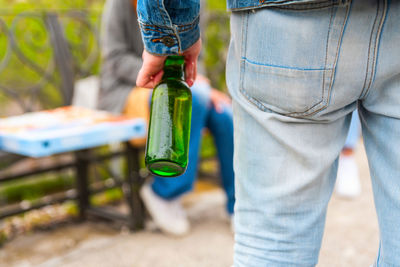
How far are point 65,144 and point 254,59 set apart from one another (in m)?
1.19

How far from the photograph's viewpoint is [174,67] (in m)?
1.08

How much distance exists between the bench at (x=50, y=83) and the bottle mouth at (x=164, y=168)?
1.32m

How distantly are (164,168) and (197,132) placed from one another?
1.21 m

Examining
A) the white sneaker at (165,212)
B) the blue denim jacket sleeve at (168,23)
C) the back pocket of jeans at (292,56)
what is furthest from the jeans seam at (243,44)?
the white sneaker at (165,212)

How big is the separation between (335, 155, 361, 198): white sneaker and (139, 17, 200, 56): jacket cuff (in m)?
2.16

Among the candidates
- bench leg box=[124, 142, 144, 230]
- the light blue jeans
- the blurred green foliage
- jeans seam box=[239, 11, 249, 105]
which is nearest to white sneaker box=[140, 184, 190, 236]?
bench leg box=[124, 142, 144, 230]

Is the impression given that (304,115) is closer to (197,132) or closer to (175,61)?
(175,61)

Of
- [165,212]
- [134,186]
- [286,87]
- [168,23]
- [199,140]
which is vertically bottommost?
[165,212]

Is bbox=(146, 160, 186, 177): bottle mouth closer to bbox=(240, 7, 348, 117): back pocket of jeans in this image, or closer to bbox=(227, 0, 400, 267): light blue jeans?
bbox=(227, 0, 400, 267): light blue jeans

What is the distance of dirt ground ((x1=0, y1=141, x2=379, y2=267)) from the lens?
6.63 ft

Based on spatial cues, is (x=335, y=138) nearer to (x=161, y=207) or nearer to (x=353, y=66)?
Answer: (x=353, y=66)

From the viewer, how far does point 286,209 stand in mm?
875

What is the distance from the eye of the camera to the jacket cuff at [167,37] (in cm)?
91

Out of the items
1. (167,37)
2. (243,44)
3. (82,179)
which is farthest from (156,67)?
(82,179)
